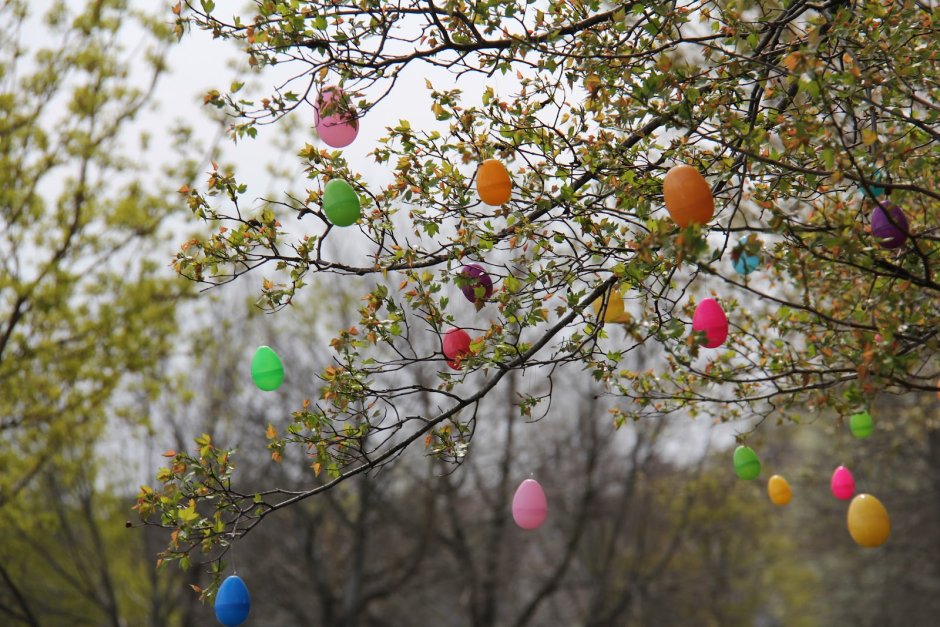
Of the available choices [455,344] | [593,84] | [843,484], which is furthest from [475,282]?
[843,484]

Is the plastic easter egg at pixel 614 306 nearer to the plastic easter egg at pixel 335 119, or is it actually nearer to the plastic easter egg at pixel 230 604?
the plastic easter egg at pixel 335 119

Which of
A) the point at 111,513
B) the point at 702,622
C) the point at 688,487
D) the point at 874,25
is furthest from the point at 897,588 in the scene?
the point at 874,25

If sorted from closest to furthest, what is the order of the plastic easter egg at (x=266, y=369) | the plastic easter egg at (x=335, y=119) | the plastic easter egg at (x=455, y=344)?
the plastic easter egg at (x=335, y=119) → the plastic easter egg at (x=455, y=344) → the plastic easter egg at (x=266, y=369)

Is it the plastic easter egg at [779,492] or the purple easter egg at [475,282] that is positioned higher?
the purple easter egg at [475,282]

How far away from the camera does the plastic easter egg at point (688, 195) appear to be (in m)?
3.35

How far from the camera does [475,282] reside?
3900 millimetres

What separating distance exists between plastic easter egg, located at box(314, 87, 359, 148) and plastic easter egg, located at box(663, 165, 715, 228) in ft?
4.65

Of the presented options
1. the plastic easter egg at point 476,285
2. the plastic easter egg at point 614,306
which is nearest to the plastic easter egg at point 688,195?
the plastic easter egg at point 614,306

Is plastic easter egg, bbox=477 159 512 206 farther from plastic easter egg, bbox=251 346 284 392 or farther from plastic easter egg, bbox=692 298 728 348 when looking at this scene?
plastic easter egg, bbox=251 346 284 392

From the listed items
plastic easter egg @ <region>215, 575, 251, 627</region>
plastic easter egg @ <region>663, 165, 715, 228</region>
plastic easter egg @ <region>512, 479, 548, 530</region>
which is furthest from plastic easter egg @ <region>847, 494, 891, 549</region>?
plastic easter egg @ <region>215, 575, 251, 627</region>

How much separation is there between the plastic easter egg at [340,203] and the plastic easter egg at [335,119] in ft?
0.90

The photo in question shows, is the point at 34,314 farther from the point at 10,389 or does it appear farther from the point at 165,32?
the point at 165,32

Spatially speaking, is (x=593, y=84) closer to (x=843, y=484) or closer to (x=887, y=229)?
(x=887, y=229)

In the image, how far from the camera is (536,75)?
4.02m
